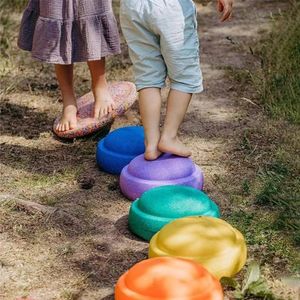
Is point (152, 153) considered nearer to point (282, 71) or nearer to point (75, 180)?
point (75, 180)

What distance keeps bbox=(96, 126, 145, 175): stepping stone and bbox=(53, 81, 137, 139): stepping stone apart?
15.1 inches

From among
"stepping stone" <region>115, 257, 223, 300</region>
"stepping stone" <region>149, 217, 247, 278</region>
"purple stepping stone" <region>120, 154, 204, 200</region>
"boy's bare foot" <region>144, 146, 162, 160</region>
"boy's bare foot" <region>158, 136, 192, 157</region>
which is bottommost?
"purple stepping stone" <region>120, 154, 204, 200</region>

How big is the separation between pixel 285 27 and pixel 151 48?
6.96 feet

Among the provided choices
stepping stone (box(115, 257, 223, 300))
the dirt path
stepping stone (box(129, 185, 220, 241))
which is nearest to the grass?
the dirt path

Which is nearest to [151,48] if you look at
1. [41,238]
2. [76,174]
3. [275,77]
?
[76,174]

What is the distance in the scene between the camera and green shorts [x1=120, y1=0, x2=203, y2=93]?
3562mm

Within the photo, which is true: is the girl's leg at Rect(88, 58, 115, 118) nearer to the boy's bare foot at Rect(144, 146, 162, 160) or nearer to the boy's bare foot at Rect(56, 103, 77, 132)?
the boy's bare foot at Rect(56, 103, 77, 132)

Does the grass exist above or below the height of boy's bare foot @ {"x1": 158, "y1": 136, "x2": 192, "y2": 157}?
below

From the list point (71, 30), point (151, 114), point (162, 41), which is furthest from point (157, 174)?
point (71, 30)

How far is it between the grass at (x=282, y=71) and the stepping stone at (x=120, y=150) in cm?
95

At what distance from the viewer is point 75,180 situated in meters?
3.83

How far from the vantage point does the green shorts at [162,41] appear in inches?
140

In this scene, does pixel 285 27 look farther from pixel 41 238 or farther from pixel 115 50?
pixel 41 238

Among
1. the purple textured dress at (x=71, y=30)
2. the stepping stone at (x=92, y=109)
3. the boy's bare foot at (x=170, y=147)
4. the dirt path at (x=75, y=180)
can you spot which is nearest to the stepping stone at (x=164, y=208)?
the dirt path at (x=75, y=180)
